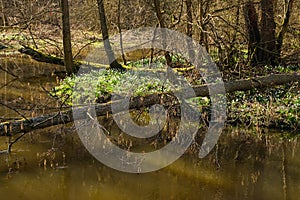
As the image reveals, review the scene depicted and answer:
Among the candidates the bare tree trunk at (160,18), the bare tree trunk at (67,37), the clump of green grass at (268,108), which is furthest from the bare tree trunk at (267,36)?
the bare tree trunk at (67,37)

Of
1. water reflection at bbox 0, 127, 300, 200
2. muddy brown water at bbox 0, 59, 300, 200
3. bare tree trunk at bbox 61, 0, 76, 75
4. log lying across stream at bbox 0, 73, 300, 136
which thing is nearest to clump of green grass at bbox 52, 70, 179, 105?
bare tree trunk at bbox 61, 0, 76, 75

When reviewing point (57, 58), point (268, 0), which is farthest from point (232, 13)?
point (57, 58)

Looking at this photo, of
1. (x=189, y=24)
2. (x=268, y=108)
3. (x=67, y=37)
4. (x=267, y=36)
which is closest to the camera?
(x=268, y=108)

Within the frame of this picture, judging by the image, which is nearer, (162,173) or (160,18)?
(162,173)

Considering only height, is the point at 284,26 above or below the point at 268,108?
above

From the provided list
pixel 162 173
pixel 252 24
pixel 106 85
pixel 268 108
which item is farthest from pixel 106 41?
pixel 162 173

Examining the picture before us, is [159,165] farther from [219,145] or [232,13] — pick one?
[232,13]

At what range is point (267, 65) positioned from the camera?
1016 cm

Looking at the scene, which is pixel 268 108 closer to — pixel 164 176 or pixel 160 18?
pixel 164 176

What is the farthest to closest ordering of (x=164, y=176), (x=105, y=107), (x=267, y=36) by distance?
(x=267, y=36) < (x=105, y=107) < (x=164, y=176)

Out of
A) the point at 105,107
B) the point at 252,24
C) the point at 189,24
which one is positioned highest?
the point at 252,24

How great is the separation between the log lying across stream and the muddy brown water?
207 mm

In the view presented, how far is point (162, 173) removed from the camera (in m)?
5.46

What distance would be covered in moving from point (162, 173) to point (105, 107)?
1273 millimetres
